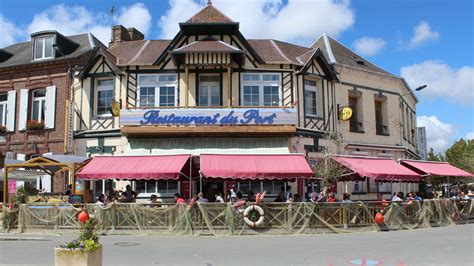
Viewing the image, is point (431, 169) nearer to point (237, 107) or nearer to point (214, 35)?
point (237, 107)

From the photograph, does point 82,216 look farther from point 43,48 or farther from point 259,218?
point 43,48

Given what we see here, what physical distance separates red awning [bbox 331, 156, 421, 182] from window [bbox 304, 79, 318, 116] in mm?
2611

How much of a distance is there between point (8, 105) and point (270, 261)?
17.0m

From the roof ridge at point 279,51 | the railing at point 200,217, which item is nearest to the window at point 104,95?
the railing at point 200,217

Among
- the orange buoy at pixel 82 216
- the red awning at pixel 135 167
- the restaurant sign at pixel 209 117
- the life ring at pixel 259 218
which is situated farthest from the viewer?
the restaurant sign at pixel 209 117

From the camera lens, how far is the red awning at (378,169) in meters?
17.7

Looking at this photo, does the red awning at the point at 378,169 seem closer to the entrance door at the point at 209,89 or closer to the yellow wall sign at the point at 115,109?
the entrance door at the point at 209,89

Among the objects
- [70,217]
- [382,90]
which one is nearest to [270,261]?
[70,217]

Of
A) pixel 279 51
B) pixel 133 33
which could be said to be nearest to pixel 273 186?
pixel 279 51

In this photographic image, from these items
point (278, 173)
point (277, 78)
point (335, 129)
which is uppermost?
point (277, 78)

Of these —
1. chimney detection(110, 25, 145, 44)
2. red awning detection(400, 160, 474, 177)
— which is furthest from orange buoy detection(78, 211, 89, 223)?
red awning detection(400, 160, 474, 177)

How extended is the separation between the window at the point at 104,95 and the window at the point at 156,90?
1.43 meters

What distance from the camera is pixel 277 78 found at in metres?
19.8

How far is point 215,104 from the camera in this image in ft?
64.7
